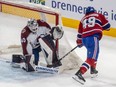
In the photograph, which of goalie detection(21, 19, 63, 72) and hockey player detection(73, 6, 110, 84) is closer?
hockey player detection(73, 6, 110, 84)

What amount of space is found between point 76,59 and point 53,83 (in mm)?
474

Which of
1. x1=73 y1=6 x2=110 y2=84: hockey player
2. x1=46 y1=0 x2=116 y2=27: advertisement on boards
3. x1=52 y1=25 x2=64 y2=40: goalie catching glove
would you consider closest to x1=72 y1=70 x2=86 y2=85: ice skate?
x1=73 y1=6 x2=110 y2=84: hockey player

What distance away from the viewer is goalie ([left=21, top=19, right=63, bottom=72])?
15.0 ft

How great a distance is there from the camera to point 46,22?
4.71 meters

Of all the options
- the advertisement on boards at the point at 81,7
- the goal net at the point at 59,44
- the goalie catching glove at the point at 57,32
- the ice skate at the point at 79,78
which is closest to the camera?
the ice skate at the point at 79,78

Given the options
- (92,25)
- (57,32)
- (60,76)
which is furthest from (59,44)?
(92,25)

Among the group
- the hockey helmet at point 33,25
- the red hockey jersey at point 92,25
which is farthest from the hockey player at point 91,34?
the hockey helmet at point 33,25

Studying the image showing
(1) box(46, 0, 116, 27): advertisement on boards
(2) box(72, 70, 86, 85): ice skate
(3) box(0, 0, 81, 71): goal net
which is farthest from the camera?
(1) box(46, 0, 116, 27): advertisement on boards

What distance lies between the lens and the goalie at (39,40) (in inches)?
180

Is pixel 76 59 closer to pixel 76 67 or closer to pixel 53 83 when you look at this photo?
pixel 76 67

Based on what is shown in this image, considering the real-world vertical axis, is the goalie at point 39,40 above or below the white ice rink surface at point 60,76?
above

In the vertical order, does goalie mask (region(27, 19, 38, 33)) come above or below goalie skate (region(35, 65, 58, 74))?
above

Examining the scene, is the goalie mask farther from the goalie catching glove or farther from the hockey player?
the hockey player

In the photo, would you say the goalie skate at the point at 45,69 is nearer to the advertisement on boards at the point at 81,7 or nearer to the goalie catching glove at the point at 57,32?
the goalie catching glove at the point at 57,32
